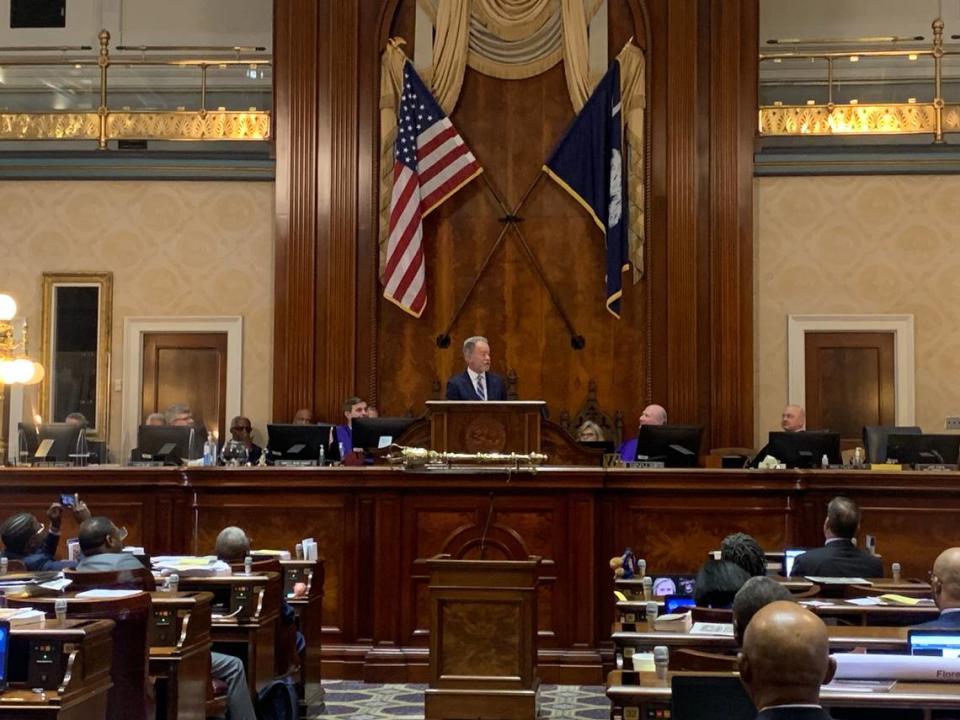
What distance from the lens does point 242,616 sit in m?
7.04

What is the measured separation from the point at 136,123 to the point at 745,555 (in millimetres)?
10103

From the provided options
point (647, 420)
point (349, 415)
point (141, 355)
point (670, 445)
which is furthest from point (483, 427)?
point (141, 355)

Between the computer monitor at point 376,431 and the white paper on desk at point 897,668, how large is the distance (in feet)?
20.6

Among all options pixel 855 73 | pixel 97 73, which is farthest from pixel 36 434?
pixel 855 73

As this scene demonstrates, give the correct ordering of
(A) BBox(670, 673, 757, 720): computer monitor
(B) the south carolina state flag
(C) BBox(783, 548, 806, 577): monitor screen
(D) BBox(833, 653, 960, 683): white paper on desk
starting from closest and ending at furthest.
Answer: (A) BBox(670, 673, 757, 720): computer monitor, (D) BBox(833, 653, 960, 683): white paper on desk, (C) BBox(783, 548, 806, 577): monitor screen, (B) the south carolina state flag

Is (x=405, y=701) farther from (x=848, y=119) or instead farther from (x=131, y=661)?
(x=848, y=119)

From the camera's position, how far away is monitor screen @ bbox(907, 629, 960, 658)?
4652 mm

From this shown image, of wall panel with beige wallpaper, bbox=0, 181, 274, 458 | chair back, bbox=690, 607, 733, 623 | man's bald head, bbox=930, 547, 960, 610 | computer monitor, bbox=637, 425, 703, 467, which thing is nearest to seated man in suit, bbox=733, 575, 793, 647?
man's bald head, bbox=930, 547, 960, 610

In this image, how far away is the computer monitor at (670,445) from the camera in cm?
1021

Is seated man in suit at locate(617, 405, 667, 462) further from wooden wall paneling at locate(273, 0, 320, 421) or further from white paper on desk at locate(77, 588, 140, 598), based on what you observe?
white paper on desk at locate(77, 588, 140, 598)

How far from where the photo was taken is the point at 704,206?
44.2ft

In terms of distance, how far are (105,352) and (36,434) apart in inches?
131

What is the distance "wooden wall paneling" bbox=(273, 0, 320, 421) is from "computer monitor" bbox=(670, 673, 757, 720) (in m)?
9.52

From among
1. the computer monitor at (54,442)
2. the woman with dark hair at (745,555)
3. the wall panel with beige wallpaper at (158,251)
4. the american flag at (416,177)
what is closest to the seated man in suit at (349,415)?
the american flag at (416,177)
